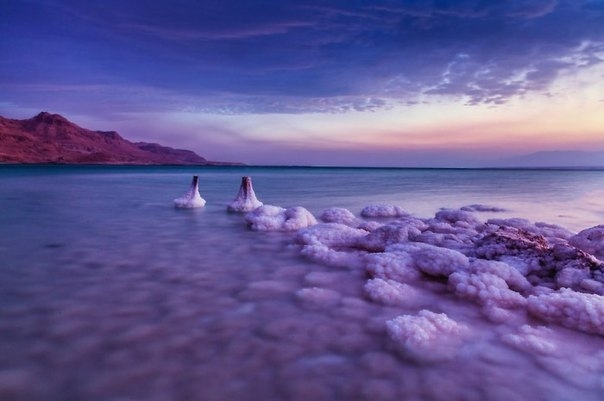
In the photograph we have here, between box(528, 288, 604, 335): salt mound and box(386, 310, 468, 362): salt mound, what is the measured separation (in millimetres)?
974

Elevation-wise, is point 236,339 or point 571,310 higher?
point 571,310

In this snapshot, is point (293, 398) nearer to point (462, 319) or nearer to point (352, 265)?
point (462, 319)

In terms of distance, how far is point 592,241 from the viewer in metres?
6.25

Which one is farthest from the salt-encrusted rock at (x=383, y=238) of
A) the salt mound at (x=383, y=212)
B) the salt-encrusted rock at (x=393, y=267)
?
the salt mound at (x=383, y=212)

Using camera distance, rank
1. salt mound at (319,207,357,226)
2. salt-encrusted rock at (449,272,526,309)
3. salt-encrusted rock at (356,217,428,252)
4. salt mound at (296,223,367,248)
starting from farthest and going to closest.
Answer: salt mound at (319,207,357,226), salt mound at (296,223,367,248), salt-encrusted rock at (356,217,428,252), salt-encrusted rock at (449,272,526,309)

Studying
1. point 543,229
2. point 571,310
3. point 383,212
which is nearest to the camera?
point 571,310

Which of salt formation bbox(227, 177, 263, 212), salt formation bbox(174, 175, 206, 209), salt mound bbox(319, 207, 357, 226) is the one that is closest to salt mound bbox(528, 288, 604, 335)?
salt mound bbox(319, 207, 357, 226)

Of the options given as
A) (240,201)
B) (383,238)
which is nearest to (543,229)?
(383,238)

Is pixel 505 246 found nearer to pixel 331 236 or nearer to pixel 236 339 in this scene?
pixel 331 236

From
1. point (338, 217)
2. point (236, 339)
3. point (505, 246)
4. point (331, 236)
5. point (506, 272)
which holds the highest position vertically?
point (505, 246)

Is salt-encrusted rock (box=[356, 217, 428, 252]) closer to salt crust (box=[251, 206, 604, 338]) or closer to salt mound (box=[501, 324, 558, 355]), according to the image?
salt crust (box=[251, 206, 604, 338])

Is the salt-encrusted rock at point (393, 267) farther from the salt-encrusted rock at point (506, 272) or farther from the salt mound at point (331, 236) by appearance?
the salt mound at point (331, 236)

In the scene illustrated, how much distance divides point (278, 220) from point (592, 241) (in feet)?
Answer: 20.6

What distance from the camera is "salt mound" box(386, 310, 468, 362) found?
117 inches
